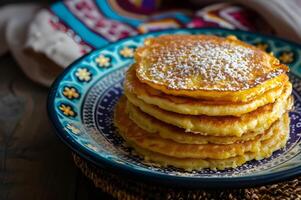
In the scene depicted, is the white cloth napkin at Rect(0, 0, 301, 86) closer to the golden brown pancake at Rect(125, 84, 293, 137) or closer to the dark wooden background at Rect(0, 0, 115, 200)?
the dark wooden background at Rect(0, 0, 115, 200)

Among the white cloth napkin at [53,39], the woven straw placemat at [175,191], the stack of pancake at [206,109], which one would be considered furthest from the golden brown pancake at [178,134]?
the white cloth napkin at [53,39]

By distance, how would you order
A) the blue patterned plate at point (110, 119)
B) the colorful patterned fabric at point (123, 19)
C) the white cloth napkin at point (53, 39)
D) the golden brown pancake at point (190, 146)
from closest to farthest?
1. the blue patterned plate at point (110, 119)
2. the golden brown pancake at point (190, 146)
3. the white cloth napkin at point (53, 39)
4. the colorful patterned fabric at point (123, 19)

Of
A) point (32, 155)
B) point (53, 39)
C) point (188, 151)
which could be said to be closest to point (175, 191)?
point (188, 151)

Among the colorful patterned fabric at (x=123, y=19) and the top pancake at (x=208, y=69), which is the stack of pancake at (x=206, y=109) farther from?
the colorful patterned fabric at (x=123, y=19)

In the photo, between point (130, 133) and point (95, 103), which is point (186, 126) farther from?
point (95, 103)

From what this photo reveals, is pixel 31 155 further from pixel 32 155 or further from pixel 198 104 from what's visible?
pixel 198 104

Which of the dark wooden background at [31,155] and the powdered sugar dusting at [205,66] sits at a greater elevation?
the powdered sugar dusting at [205,66]

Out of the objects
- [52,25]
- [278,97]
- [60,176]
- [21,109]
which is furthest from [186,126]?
[52,25]
